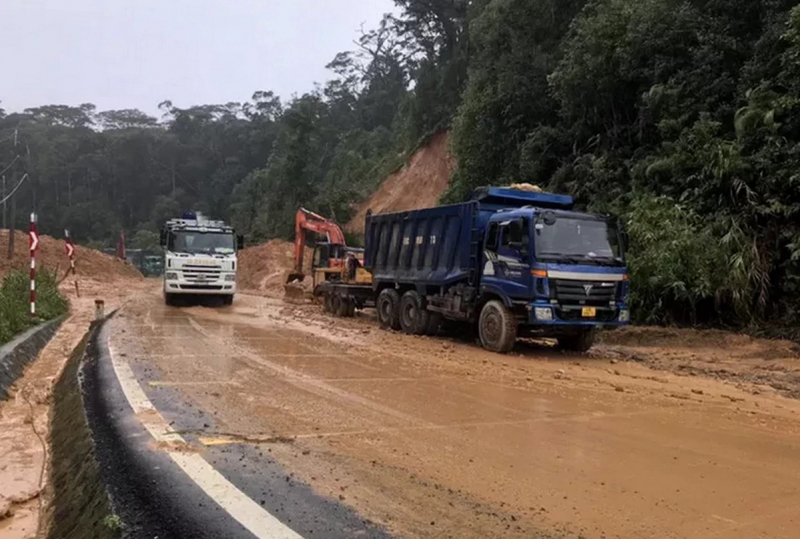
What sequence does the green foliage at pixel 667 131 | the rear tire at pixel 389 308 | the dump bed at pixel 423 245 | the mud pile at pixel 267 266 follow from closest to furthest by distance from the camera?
the dump bed at pixel 423 245 < the green foliage at pixel 667 131 < the rear tire at pixel 389 308 < the mud pile at pixel 267 266

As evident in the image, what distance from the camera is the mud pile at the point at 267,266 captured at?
3525 centimetres

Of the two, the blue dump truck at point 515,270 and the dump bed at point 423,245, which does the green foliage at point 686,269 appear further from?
the dump bed at point 423,245

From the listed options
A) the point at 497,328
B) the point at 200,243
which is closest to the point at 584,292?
the point at 497,328

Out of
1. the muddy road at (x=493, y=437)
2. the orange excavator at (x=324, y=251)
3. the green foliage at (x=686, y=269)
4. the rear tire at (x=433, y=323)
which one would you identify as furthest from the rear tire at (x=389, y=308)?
the green foliage at (x=686, y=269)

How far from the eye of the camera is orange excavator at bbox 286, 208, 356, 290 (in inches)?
926

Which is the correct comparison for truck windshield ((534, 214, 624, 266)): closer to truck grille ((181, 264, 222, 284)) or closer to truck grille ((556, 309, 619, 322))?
truck grille ((556, 309, 619, 322))

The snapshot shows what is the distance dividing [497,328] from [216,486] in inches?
341

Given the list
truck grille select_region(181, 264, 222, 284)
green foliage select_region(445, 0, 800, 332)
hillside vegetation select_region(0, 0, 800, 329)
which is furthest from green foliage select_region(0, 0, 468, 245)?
truck grille select_region(181, 264, 222, 284)

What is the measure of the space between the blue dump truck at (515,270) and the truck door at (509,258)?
0.02 m

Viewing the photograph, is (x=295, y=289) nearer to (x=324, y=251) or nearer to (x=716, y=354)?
(x=324, y=251)

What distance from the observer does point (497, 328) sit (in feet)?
41.3

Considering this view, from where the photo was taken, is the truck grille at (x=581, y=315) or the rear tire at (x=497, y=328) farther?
the rear tire at (x=497, y=328)

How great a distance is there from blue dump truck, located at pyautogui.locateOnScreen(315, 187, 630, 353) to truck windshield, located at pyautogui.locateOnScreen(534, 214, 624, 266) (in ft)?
0.06

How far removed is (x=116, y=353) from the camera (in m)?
10.2
